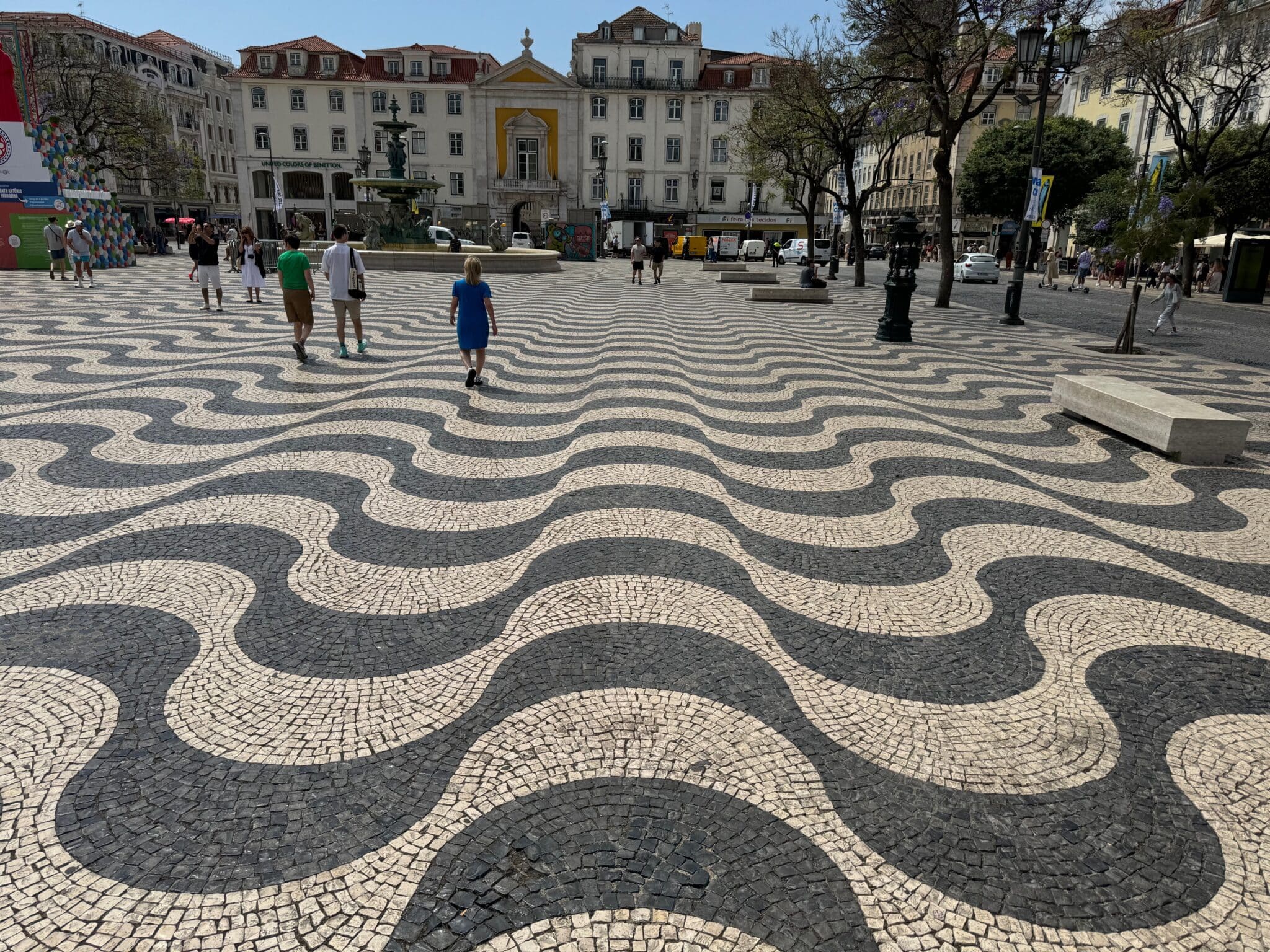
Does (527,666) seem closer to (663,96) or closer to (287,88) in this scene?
(663,96)

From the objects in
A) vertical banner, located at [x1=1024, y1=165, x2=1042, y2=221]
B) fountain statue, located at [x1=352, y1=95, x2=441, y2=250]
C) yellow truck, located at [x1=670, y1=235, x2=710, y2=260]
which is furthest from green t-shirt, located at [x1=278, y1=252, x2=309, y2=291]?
yellow truck, located at [x1=670, y1=235, x2=710, y2=260]

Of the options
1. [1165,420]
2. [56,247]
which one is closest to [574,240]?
[56,247]

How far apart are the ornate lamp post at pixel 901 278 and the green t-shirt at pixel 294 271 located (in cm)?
869

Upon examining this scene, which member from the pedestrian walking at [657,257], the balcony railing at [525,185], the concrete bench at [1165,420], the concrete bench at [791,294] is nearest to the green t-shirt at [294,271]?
the concrete bench at [1165,420]

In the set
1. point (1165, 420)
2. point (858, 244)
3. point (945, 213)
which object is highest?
point (945, 213)

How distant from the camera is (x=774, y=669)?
3281 millimetres

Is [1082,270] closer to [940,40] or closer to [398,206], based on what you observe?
[940,40]

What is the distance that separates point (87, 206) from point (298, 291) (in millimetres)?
20635

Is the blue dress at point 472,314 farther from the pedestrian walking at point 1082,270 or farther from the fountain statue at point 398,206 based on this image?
the pedestrian walking at point 1082,270

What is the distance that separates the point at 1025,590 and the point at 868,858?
228 centimetres

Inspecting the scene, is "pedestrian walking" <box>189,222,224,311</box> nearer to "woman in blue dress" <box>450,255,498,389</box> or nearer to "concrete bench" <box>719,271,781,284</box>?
"woman in blue dress" <box>450,255,498,389</box>

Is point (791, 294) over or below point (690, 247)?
below

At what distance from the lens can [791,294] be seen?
21.9 meters

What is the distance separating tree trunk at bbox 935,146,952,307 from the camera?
16.9m
